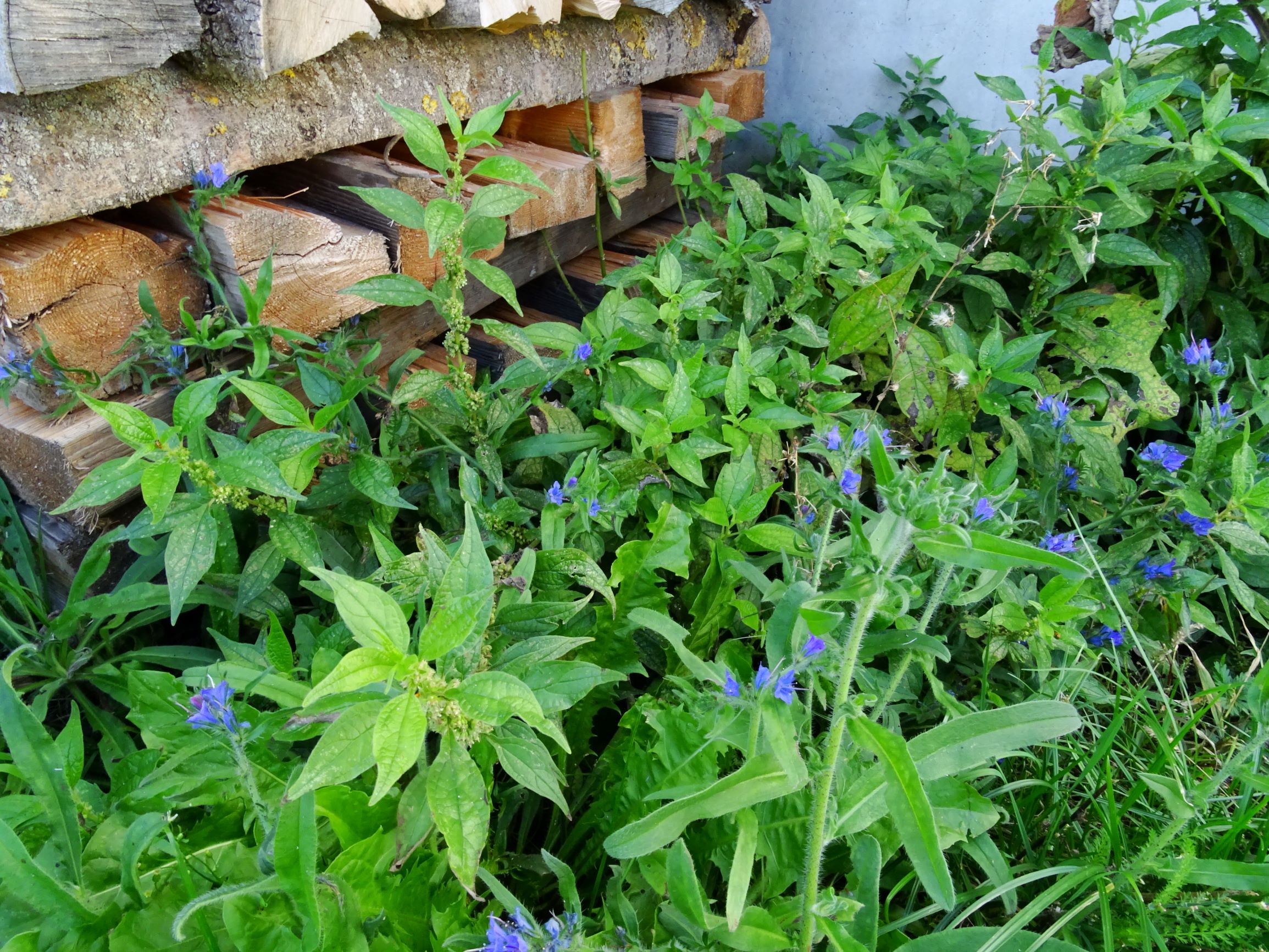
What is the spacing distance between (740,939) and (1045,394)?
1473 mm

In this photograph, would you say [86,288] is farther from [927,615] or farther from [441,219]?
[927,615]

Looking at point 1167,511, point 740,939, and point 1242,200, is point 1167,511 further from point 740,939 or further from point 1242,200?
point 740,939

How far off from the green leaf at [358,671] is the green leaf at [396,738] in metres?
0.04

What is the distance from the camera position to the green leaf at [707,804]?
34.7 inches

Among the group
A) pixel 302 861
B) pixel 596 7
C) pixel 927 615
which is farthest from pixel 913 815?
pixel 596 7

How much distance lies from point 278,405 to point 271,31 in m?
0.67

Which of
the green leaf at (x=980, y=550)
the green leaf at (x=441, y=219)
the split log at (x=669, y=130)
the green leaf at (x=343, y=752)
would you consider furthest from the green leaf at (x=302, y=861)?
the split log at (x=669, y=130)

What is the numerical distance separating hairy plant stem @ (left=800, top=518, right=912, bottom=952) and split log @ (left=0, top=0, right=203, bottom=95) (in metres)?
→ 1.34

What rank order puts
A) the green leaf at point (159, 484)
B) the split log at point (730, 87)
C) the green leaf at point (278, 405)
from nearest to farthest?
the green leaf at point (159, 484) → the green leaf at point (278, 405) → the split log at point (730, 87)

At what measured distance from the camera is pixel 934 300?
2133 millimetres

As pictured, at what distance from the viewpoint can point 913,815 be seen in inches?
31.1

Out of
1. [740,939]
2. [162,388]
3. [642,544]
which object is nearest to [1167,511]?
[642,544]

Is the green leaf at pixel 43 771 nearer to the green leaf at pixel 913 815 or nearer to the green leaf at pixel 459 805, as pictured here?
the green leaf at pixel 459 805

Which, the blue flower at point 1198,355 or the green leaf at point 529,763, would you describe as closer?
the green leaf at point 529,763
